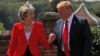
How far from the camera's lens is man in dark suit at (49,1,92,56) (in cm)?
562

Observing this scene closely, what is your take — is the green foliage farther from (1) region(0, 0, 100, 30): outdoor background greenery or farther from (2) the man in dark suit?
(1) region(0, 0, 100, 30): outdoor background greenery

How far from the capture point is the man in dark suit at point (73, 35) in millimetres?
5617

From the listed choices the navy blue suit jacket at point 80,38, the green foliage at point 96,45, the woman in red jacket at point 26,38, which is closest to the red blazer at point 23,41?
the woman in red jacket at point 26,38

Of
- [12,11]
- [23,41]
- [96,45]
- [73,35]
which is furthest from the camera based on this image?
[12,11]

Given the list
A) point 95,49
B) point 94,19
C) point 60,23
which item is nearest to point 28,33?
point 60,23

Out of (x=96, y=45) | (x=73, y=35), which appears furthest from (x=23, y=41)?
(x=96, y=45)

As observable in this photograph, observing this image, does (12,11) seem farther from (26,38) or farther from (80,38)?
(80,38)

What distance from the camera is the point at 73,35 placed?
5660 millimetres

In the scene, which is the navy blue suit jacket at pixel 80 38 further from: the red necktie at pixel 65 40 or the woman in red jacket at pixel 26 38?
the woman in red jacket at pixel 26 38

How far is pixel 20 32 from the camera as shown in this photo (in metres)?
6.02

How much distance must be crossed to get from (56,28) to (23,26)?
1.64 feet

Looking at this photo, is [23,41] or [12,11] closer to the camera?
[23,41]

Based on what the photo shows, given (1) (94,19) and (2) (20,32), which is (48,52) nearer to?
(2) (20,32)

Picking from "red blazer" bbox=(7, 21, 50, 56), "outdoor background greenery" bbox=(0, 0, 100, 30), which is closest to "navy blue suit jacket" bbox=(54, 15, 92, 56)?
"red blazer" bbox=(7, 21, 50, 56)
